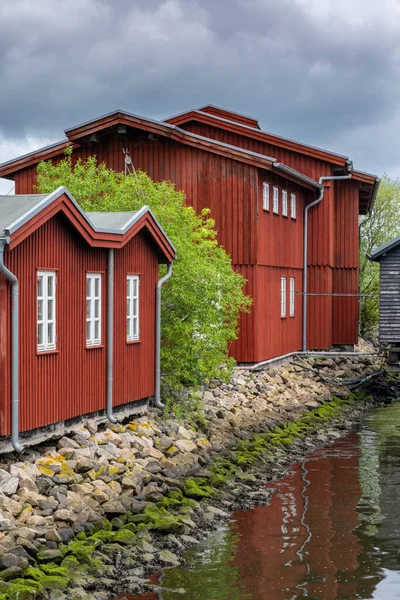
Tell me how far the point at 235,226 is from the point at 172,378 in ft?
24.3

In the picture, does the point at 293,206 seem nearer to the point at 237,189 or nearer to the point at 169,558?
the point at 237,189

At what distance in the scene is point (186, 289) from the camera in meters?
23.2

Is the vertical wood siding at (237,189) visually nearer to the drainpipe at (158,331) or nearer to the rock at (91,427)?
the drainpipe at (158,331)

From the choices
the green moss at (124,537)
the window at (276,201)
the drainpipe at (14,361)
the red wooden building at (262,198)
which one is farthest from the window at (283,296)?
the green moss at (124,537)

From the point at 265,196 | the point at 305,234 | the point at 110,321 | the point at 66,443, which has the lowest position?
the point at 66,443

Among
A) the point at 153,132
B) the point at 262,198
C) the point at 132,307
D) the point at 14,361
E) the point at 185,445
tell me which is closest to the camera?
the point at 14,361

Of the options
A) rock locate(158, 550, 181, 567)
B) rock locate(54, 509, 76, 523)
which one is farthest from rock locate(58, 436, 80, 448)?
rock locate(158, 550, 181, 567)

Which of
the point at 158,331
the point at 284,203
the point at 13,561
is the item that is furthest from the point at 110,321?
the point at 284,203

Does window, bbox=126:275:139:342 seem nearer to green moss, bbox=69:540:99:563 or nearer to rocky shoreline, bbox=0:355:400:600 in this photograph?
rocky shoreline, bbox=0:355:400:600

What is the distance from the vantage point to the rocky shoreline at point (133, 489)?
509 inches

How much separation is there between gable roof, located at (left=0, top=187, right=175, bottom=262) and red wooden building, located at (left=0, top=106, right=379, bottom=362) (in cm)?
743

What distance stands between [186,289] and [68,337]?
586cm

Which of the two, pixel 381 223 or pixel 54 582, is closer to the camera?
pixel 54 582

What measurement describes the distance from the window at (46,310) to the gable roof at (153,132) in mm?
12610
